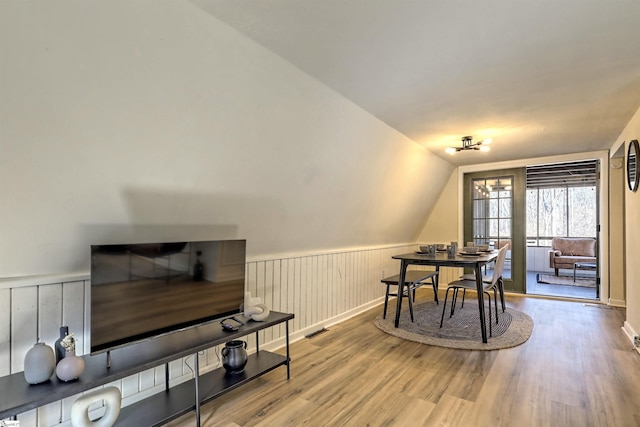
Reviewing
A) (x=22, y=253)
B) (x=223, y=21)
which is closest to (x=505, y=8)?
(x=223, y=21)

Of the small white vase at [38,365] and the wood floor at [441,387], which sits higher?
the small white vase at [38,365]

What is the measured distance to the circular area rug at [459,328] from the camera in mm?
3221

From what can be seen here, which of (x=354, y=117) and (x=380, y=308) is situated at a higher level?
(x=354, y=117)

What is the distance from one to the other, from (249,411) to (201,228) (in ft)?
4.11

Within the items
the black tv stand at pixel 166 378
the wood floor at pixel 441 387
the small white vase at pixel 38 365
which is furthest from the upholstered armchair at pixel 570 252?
the small white vase at pixel 38 365

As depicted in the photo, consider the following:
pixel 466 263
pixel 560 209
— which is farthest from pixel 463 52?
pixel 560 209

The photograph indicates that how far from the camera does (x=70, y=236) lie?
182 centimetres

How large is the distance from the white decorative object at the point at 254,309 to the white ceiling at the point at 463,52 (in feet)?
5.53

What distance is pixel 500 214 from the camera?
5.64m

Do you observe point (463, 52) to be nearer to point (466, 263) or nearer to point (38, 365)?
point (466, 263)

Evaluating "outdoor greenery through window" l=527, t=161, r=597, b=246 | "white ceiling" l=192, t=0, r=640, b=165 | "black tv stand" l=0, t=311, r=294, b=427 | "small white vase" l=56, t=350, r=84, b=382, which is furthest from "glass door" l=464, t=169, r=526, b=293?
"small white vase" l=56, t=350, r=84, b=382

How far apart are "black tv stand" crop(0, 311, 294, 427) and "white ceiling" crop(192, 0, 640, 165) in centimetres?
179

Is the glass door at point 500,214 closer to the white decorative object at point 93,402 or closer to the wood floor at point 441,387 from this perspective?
the wood floor at point 441,387

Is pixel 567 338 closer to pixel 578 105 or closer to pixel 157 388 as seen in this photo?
pixel 578 105
